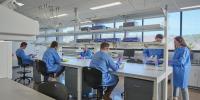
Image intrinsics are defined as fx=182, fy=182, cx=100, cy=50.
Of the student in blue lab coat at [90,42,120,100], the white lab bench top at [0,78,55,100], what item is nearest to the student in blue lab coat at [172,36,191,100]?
the student in blue lab coat at [90,42,120,100]

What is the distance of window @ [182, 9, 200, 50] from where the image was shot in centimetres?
559

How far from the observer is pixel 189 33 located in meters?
5.74

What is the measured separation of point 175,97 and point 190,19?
130 inches

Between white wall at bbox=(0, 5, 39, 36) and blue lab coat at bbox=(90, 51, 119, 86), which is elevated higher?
white wall at bbox=(0, 5, 39, 36)

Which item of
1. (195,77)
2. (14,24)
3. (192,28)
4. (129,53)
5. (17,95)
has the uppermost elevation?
(192,28)

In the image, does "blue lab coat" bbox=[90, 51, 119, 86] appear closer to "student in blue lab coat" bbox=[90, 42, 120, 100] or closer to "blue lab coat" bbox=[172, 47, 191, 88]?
"student in blue lab coat" bbox=[90, 42, 120, 100]

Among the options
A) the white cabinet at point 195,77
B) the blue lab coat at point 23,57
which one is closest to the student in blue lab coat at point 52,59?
the blue lab coat at point 23,57

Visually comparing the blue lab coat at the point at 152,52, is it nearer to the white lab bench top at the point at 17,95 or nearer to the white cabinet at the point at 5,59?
the white cabinet at the point at 5,59

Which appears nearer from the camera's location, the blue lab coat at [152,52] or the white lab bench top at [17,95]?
the white lab bench top at [17,95]

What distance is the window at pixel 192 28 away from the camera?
5.59 m

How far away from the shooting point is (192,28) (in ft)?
18.6

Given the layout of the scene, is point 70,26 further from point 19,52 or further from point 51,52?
point 19,52

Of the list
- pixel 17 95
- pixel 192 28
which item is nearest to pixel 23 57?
pixel 17 95

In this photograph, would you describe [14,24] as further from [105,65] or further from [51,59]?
[51,59]
